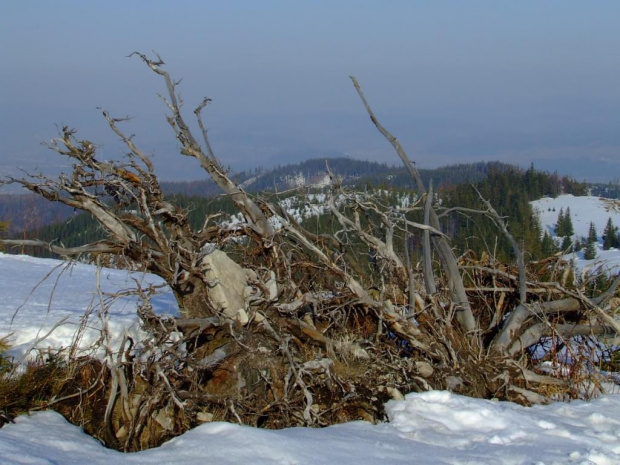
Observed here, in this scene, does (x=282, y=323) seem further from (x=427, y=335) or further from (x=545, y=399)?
(x=545, y=399)

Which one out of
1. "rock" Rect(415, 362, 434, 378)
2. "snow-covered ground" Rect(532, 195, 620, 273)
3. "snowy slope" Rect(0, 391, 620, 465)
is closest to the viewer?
"snowy slope" Rect(0, 391, 620, 465)

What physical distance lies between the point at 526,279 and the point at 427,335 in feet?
7.03

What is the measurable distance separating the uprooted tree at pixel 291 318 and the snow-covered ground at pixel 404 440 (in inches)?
19.1

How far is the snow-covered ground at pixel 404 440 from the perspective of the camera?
4.21 m

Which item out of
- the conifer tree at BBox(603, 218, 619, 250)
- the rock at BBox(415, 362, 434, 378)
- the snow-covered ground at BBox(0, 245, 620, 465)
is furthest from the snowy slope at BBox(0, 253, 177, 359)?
the conifer tree at BBox(603, 218, 619, 250)

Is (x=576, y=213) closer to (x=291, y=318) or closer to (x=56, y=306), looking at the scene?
(x=56, y=306)

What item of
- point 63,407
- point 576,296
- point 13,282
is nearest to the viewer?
point 63,407

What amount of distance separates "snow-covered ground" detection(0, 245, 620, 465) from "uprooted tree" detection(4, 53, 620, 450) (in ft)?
1.59

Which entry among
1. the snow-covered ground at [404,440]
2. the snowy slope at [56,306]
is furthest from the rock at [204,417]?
the snowy slope at [56,306]

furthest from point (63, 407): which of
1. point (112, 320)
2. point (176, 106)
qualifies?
point (176, 106)

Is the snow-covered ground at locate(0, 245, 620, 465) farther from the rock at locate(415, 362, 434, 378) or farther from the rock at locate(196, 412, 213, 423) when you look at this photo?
the rock at locate(196, 412, 213, 423)

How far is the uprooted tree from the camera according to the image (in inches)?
230

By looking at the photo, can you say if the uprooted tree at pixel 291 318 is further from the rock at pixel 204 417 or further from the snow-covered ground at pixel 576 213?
the snow-covered ground at pixel 576 213

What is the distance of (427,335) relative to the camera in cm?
681
